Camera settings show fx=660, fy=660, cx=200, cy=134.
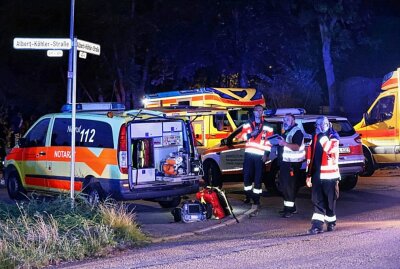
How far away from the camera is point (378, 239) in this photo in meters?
8.80

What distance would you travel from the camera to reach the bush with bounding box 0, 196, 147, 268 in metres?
7.73

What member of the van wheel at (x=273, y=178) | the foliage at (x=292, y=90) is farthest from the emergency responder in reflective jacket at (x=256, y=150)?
the foliage at (x=292, y=90)

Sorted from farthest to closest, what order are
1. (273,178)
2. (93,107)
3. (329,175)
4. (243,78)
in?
(243,78) → (273,178) → (93,107) → (329,175)

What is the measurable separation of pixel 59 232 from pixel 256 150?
16.7 feet

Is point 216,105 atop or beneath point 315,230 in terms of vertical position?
atop

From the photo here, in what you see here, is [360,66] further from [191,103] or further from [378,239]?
[378,239]

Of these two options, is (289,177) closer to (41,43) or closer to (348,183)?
(348,183)

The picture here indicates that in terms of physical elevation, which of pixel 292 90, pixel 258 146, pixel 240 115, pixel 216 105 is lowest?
pixel 258 146

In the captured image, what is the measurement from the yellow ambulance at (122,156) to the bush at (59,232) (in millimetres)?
1353

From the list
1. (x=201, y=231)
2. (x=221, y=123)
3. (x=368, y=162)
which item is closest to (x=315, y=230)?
(x=201, y=231)

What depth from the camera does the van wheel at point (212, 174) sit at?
1573 cm

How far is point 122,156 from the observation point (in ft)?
36.2

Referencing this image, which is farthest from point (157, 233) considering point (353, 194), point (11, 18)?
point (11, 18)

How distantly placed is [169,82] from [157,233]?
90.2 ft
